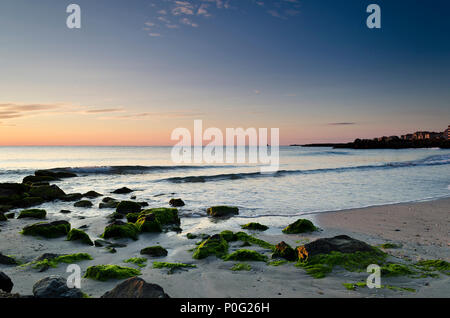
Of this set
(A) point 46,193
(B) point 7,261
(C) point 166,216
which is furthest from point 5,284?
(A) point 46,193

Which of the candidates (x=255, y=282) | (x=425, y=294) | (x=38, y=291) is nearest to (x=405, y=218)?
(x=425, y=294)

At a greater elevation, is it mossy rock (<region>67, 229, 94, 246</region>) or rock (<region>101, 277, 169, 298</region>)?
rock (<region>101, 277, 169, 298</region>)

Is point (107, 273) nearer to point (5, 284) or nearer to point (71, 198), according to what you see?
point (5, 284)

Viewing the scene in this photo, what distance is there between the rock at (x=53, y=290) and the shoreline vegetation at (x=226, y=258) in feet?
0.04

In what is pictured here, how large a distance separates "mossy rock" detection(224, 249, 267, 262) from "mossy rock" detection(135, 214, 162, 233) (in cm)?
316

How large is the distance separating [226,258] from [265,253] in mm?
972

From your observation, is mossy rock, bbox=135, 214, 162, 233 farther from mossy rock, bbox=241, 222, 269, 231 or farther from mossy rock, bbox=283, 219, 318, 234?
mossy rock, bbox=283, 219, 318, 234

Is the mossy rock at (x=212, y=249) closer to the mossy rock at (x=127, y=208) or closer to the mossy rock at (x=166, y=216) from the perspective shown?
the mossy rock at (x=166, y=216)

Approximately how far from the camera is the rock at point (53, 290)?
12.6ft

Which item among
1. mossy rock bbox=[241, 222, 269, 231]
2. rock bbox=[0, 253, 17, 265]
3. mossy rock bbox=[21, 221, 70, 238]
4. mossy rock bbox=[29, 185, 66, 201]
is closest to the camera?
rock bbox=[0, 253, 17, 265]

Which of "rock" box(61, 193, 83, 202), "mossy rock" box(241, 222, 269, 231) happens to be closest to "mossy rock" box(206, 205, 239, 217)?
"mossy rock" box(241, 222, 269, 231)

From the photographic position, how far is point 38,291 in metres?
3.91

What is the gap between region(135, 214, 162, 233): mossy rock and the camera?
8258 mm

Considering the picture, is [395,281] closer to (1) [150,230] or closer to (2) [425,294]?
(2) [425,294]
